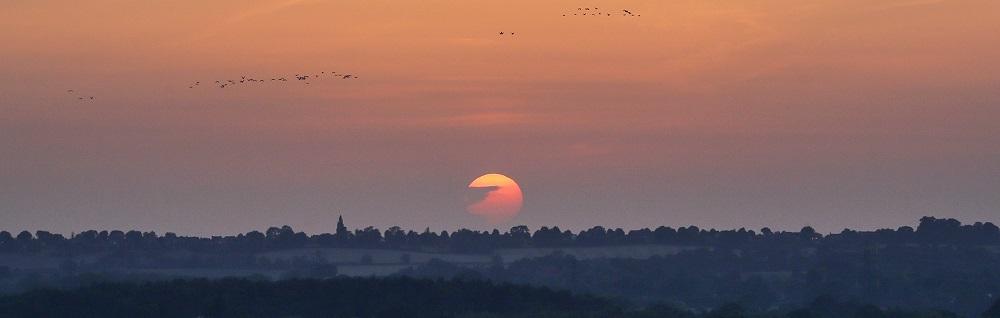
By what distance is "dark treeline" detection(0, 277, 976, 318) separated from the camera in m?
172

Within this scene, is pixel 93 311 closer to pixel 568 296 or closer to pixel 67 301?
pixel 67 301

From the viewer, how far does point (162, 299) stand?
178 meters

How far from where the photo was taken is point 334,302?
181 metres

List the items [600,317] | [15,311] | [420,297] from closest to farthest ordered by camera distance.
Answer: [600,317], [15,311], [420,297]

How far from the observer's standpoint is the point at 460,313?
173875 mm

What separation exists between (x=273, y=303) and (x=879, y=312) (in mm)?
51170

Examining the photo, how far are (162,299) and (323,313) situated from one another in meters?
13.9

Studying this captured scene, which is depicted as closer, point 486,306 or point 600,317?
point 600,317

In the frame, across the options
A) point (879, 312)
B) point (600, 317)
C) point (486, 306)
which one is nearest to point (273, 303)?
point (486, 306)

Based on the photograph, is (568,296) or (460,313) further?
(568,296)

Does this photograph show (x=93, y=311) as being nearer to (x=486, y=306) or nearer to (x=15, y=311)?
(x=15, y=311)

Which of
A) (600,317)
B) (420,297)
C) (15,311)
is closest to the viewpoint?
(600,317)

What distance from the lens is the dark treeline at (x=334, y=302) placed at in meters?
172

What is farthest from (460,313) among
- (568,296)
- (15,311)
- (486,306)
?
(15,311)
